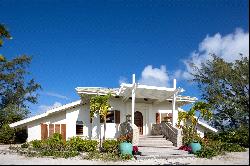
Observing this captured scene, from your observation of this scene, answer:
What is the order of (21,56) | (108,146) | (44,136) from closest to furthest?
(108,146), (44,136), (21,56)

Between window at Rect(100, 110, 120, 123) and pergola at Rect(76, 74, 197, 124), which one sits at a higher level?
pergola at Rect(76, 74, 197, 124)

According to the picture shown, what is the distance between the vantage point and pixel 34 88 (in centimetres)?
4097

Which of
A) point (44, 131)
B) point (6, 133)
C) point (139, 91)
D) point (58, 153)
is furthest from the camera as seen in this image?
point (6, 133)

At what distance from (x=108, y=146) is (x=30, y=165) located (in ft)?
20.3

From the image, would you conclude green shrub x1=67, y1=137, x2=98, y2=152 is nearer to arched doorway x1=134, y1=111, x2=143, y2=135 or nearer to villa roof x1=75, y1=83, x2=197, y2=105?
villa roof x1=75, y1=83, x2=197, y2=105

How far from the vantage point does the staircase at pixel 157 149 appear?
17.5 meters

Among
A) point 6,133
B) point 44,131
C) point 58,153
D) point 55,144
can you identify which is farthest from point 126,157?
point 6,133

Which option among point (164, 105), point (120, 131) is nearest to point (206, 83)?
point (164, 105)

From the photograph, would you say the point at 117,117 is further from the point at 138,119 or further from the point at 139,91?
the point at 139,91

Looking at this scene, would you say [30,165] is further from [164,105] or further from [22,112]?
[22,112]

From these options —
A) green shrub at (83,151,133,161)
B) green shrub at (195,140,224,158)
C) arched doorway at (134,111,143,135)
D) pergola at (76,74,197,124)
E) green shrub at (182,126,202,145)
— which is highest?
pergola at (76,74,197,124)

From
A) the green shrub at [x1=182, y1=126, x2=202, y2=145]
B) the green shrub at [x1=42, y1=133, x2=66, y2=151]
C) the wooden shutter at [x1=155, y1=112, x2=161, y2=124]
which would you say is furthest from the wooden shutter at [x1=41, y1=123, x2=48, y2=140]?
the green shrub at [x1=182, y1=126, x2=202, y2=145]

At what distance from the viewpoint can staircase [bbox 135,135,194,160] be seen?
17531 millimetres

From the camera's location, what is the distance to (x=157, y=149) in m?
20.3
